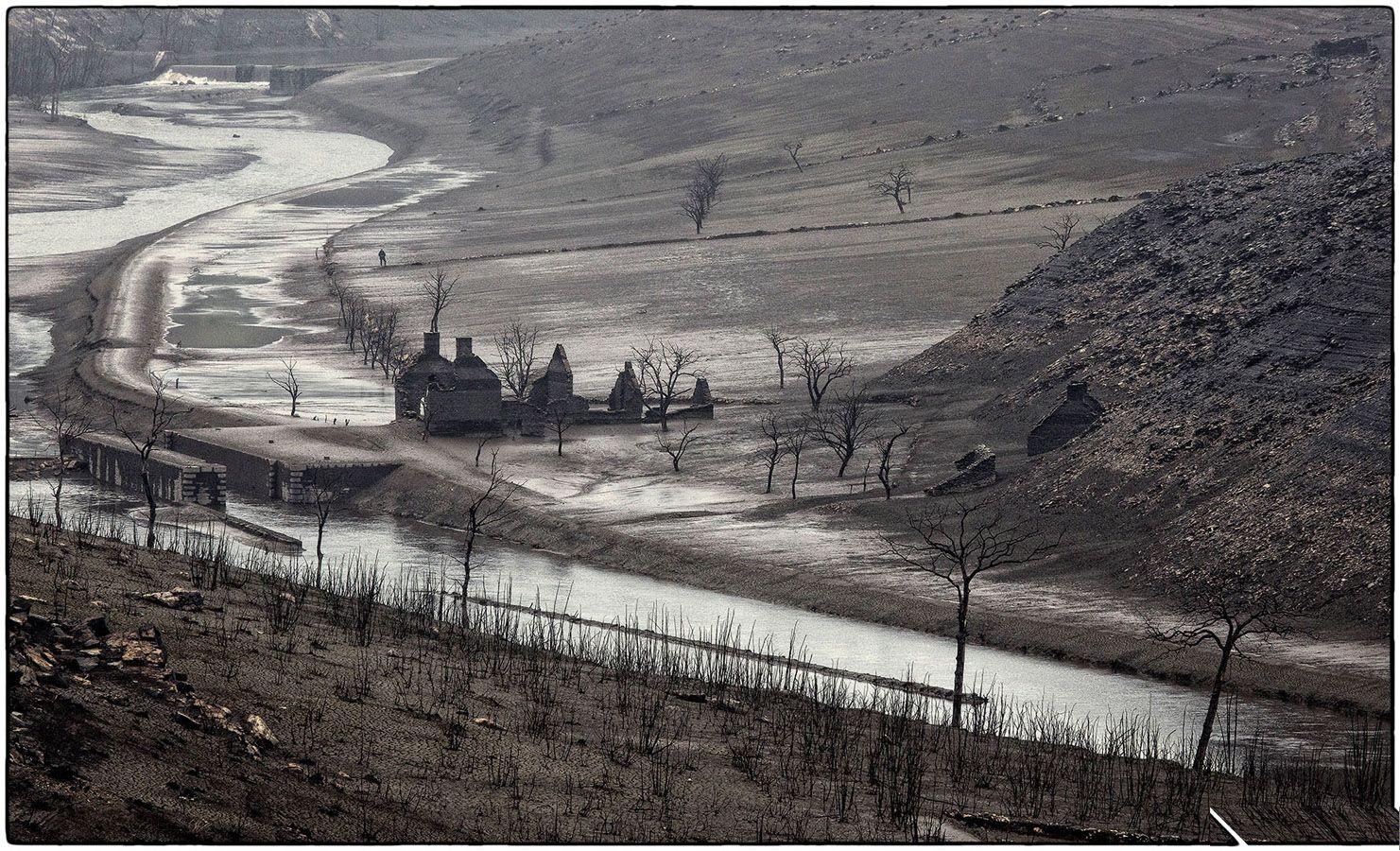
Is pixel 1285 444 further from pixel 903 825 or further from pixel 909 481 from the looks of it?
pixel 903 825

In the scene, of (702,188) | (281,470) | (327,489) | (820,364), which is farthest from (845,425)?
(702,188)

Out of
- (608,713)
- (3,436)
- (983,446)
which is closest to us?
(3,436)

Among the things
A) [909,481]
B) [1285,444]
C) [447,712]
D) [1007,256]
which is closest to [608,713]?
[447,712]

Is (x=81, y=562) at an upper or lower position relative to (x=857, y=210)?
lower

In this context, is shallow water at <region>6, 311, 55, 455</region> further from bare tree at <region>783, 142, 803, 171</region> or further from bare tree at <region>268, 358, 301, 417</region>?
bare tree at <region>783, 142, 803, 171</region>

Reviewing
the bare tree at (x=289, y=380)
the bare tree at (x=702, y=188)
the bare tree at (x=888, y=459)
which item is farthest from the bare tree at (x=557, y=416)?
the bare tree at (x=702, y=188)

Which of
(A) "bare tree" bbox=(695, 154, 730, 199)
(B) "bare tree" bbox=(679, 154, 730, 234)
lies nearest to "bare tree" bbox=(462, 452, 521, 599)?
(B) "bare tree" bbox=(679, 154, 730, 234)

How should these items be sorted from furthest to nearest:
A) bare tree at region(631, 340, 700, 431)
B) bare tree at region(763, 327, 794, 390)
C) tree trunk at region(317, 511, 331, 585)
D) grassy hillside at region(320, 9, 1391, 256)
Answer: grassy hillside at region(320, 9, 1391, 256), bare tree at region(763, 327, 794, 390), bare tree at region(631, 340, 700, 431), tree trunk at region(317, 511, 331, 585)
